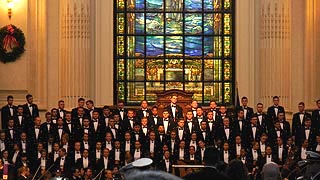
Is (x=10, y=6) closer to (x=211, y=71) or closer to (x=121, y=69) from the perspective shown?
(x=121, y=69)

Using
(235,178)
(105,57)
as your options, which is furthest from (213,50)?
(235,178)

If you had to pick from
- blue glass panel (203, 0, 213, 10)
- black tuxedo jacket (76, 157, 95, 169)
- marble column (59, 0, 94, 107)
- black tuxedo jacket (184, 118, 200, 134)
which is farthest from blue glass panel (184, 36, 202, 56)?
black tuxedo jacket (76, 157, 95, 169)

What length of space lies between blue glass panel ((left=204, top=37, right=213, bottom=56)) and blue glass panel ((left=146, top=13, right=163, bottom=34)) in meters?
1.28

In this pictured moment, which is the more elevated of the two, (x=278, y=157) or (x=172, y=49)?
(x=172, y=49)

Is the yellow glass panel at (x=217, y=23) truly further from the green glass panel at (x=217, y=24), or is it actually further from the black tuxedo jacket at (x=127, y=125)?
the black tuxedo jacket at (x=127, y=125)

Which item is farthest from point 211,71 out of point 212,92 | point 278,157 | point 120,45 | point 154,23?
point 278,157

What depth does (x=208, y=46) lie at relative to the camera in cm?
2347

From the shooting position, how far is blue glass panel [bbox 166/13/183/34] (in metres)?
23.5

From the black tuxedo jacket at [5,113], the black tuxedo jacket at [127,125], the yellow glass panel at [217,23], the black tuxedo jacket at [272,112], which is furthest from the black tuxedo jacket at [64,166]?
the yellow glass panel at [217,23]

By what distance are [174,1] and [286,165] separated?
300 inches

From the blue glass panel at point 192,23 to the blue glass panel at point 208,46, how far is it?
34 centimetres

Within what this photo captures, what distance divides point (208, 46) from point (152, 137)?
5.02m

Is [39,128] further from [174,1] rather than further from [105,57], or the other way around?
[174,1]

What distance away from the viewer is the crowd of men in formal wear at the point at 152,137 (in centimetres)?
1903
